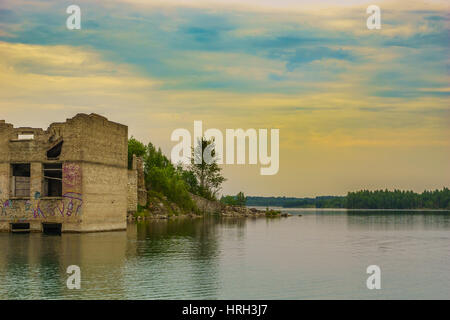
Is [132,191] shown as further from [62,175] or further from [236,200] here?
[236,200]

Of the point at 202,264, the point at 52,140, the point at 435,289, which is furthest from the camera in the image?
the point at 52,140

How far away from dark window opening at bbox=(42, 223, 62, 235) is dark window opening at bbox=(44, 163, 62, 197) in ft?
10.7

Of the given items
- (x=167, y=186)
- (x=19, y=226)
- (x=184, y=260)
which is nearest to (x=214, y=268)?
(x=184, y=260)

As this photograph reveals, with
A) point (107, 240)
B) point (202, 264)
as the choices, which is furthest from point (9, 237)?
point (202, 264)

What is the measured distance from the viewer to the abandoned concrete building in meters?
51.3

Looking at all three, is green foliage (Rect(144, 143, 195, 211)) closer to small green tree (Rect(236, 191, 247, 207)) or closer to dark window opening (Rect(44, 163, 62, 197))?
small green tree (Rect(236, 191, 247, 207))

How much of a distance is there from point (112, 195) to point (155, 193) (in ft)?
135

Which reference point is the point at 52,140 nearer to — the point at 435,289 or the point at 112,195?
the point at 112,195

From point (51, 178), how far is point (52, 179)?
5.37m

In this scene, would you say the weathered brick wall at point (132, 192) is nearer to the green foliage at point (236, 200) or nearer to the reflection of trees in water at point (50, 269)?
→ the reflection of trees in water at point (50, 269)

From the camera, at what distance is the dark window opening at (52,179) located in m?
53.2

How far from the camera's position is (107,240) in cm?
4684

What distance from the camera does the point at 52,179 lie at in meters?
57.8

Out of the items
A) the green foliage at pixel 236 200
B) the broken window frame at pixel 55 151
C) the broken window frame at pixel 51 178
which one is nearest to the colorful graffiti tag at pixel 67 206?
the broken window frame at pixel 51 178
